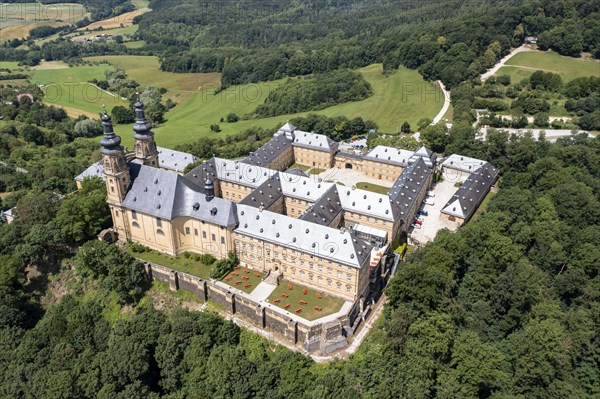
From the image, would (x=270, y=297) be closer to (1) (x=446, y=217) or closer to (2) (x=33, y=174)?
(1) (x=446, y=217)

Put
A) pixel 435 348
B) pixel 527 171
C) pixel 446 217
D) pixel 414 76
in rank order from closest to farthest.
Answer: pixel 435 348 → pixel 446 217 → pixel 527 171 → pixel 414 76

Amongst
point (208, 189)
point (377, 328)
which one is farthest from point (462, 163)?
point (208, 189)

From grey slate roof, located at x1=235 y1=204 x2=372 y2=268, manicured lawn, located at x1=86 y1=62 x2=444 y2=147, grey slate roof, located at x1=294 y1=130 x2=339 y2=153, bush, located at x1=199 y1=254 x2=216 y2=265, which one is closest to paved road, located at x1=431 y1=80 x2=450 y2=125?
manicured lawn, located at x1=86 y1=62 x2=444 y2=147

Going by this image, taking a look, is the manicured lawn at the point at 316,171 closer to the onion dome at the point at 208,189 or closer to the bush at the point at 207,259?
the onion dome at the point at 208,189

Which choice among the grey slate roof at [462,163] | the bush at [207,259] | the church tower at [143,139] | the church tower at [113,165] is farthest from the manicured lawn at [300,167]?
the church tower at [113,165]

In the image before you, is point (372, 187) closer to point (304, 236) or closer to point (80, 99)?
point (304, 236)

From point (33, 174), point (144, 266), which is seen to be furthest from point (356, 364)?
point (33, 174)
